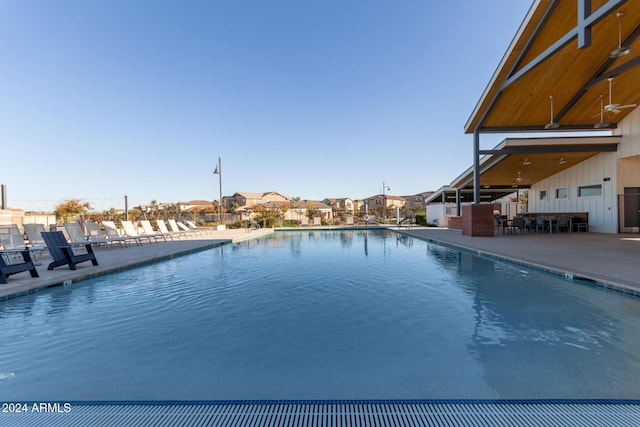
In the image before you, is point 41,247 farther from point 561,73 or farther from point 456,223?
point 456,223

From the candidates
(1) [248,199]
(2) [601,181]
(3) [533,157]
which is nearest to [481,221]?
(3) [533,157]

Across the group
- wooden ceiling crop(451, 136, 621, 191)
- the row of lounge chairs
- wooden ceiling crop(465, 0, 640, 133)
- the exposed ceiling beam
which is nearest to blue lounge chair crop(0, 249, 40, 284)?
the row of lounge chairs

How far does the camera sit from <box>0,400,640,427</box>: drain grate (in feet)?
6.15

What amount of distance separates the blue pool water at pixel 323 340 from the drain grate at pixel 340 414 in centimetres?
12

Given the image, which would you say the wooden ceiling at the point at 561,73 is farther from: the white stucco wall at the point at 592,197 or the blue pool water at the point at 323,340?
the blue pool water at the point at 323,340

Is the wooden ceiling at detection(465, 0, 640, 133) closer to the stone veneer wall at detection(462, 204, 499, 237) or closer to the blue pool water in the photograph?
the stone veneer wall at detection(462, 204, 499, 237)

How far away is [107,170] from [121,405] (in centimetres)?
3107

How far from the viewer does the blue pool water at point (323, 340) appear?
233 centimetres

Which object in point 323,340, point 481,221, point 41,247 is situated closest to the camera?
point 323,340

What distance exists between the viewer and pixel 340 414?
199 centimetres

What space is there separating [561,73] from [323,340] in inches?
466

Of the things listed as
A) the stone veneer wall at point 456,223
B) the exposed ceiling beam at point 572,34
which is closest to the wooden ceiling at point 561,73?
the exposed ceiling beam at point 572,34

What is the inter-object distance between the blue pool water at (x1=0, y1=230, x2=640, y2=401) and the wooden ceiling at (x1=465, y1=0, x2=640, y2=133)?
646 centimetres

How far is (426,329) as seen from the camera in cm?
350
